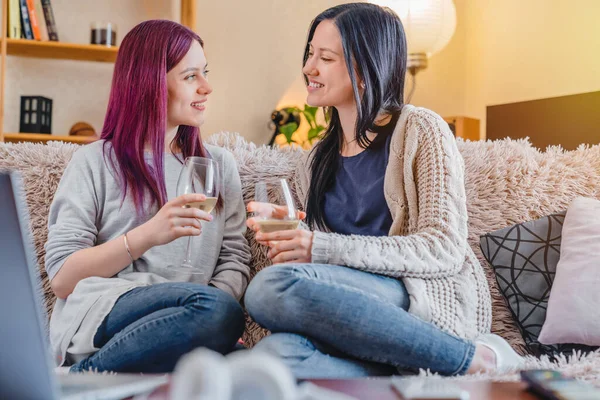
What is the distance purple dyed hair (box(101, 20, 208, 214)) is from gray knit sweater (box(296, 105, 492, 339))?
1.40ft

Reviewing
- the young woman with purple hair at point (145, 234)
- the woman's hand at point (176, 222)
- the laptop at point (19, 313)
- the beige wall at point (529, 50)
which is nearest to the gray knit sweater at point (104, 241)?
the young woman with purple hair at point (145, 234)

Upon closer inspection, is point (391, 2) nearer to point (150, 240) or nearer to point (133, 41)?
point (133, 41)

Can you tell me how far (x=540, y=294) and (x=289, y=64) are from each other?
9.20ft

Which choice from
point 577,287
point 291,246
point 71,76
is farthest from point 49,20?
point 577,287

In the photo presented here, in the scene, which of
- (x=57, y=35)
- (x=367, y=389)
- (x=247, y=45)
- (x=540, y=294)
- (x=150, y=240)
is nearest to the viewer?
(x=367, y=389)

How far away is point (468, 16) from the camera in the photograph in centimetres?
429

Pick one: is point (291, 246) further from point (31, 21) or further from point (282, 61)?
point (282, 61)

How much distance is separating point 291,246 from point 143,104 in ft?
1.71

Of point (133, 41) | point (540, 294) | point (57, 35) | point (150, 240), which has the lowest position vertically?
point (540, 294)

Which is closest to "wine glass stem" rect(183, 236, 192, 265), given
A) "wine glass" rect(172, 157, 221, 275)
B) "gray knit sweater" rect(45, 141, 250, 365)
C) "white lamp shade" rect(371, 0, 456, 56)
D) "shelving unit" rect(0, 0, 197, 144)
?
"gray knit sweater" rect(45, 141, 250, 365)

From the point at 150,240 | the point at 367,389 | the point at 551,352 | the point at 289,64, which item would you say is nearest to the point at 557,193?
the point at 551,352

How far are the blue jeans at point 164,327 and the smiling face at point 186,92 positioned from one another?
0.44 metres

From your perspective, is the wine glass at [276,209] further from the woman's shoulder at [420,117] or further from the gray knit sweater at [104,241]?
the woman's shoulder at [420,117]

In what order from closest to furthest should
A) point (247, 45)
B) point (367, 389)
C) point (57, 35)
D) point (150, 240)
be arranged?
point (367, 389)
point (150, 240)
point (57, 35)
point (247, 45)
